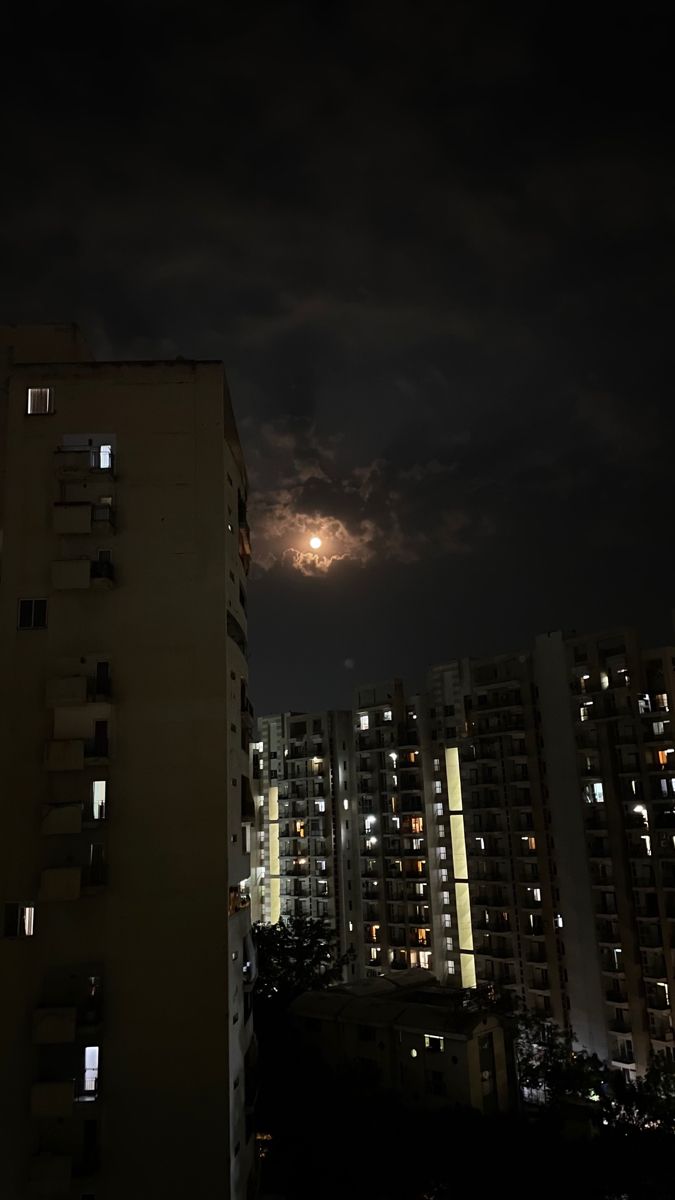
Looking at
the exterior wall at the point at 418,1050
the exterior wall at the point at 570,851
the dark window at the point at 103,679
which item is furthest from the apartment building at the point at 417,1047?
the dark window at the point at 103,679

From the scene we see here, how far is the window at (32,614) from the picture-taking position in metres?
19.4

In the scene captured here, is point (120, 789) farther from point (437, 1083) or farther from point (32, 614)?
point (437, 1083)

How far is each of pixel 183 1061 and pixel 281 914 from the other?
5031 centimetres

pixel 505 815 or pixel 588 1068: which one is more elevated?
pixel 505 815

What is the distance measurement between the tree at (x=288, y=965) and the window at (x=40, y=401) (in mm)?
25448

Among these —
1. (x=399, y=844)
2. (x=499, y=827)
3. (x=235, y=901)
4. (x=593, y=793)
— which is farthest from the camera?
(x=399, y=844)

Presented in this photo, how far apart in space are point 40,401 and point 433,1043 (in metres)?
26.2

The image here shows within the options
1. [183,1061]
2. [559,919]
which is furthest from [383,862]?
[183,1061]

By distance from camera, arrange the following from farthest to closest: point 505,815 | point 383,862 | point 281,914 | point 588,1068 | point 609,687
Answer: point 281,914 → point 383,862 → point 505,815 → point 609,687 → point 588,1068

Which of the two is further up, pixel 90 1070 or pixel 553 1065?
pixel 90 1070

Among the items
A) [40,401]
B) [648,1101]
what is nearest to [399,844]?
[648,1101]

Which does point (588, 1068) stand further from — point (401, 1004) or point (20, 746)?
point (20, 746)

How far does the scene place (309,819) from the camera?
64188 millimetres

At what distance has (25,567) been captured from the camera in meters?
19.8
